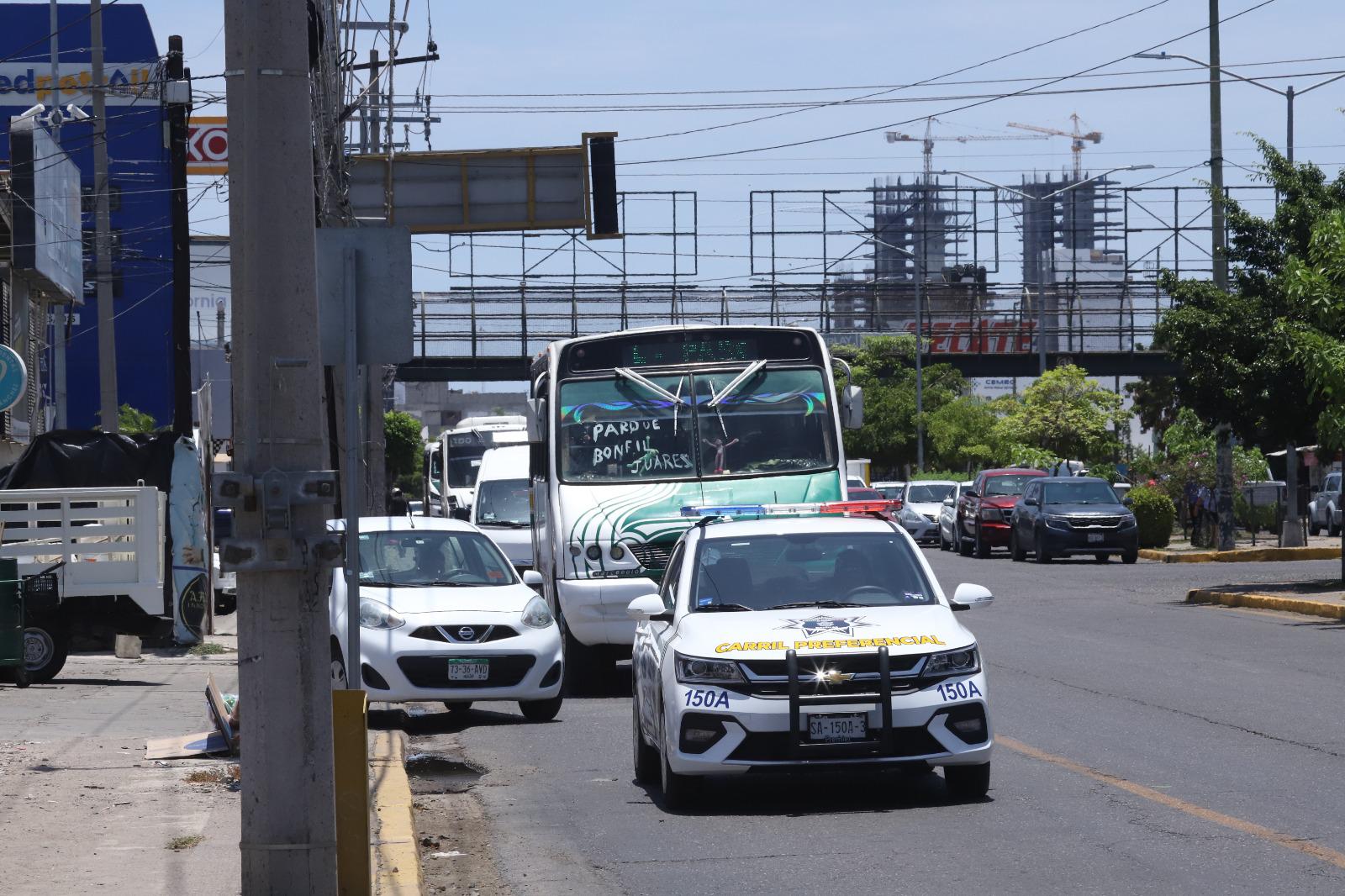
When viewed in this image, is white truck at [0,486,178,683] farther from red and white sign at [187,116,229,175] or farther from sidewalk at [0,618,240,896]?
red and white sign at [187,116,229,175]

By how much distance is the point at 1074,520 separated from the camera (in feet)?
116

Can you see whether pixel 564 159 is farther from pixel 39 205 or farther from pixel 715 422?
Result: pixel 715 422

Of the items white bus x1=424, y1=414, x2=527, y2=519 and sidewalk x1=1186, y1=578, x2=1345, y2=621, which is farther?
white bus x1=424, y1=414, x2=527, y2=519

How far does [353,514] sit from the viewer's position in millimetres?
9141

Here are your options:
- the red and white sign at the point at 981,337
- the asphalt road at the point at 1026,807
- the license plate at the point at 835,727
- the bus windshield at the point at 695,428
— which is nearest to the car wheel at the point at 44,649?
the asphalt road at the point at 1026,807

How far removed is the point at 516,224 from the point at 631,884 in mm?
28935

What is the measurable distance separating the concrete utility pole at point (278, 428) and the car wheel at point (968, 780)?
4.47m

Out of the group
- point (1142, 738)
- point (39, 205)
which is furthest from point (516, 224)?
point (1142, 738)

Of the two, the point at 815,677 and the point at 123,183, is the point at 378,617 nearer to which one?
the point at 815,677

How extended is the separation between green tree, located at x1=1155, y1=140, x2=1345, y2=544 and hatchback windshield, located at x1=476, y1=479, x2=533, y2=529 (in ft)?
33.9

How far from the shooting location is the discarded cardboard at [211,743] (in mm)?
11227

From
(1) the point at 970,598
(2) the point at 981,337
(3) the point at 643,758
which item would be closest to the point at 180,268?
(3) the point at 643,758

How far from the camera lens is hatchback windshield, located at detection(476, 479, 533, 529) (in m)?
28.2

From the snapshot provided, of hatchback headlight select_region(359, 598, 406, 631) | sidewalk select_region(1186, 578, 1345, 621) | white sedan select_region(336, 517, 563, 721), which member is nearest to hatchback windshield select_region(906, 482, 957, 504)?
sidewalk select_region(1186, 578, 1345, 621)
